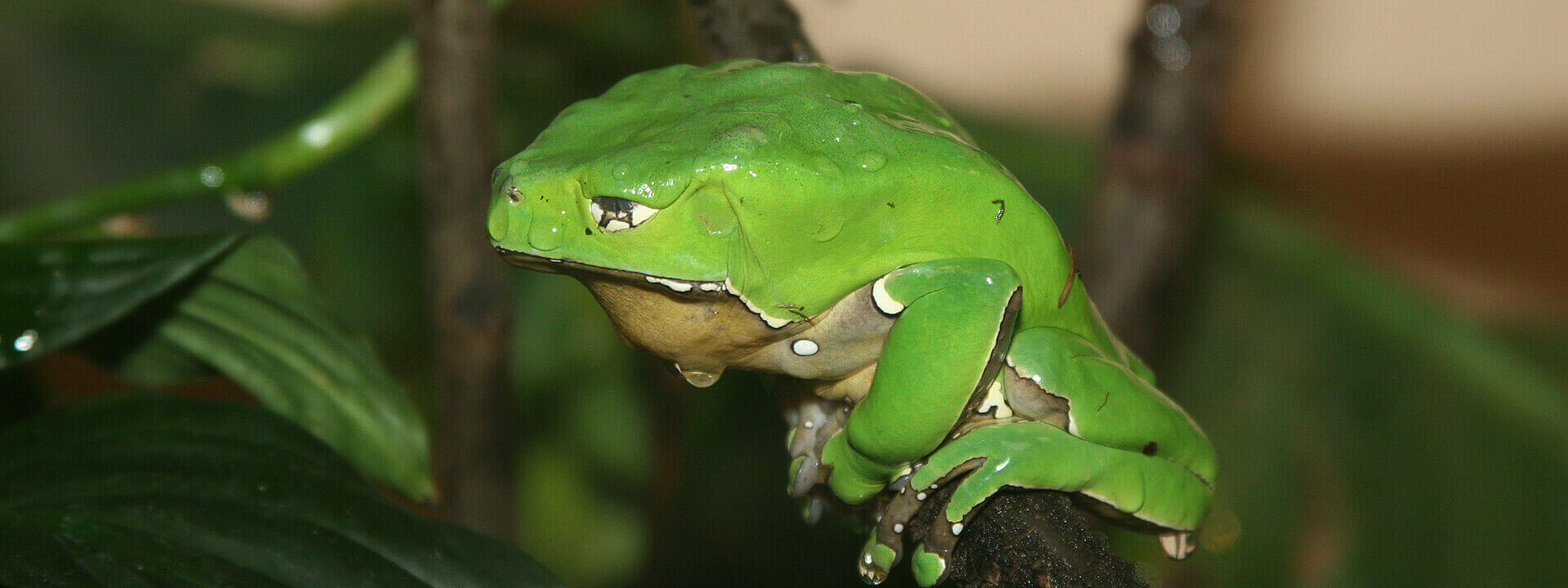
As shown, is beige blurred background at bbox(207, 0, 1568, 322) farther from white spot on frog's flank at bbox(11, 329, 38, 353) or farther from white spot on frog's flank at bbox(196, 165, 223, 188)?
white spot on frog's flank at bbox(11, 329, 38, 353)

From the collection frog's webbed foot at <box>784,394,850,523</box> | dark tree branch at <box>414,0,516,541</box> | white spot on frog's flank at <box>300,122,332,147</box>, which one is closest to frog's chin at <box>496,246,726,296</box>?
frog's webbed foot at <box>784,394,850,523</box>

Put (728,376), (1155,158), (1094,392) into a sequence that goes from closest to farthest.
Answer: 1. (1094,392)
2. (1155,158)
3. (728,376)

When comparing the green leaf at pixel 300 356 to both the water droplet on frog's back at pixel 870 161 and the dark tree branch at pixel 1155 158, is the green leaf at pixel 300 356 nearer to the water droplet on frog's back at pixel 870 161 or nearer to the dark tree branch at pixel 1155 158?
the water droplet on frog's back at pixel 870 161

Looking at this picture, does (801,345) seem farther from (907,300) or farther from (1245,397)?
(1245,397)

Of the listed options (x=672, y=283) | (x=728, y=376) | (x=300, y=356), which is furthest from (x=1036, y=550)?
(x=728, y=376)

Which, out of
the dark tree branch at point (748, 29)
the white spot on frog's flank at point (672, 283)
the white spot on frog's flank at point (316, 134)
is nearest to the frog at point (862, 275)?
the white spot on frog's flank at point (672, 283)

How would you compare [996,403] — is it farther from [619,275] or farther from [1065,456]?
[619,275]
